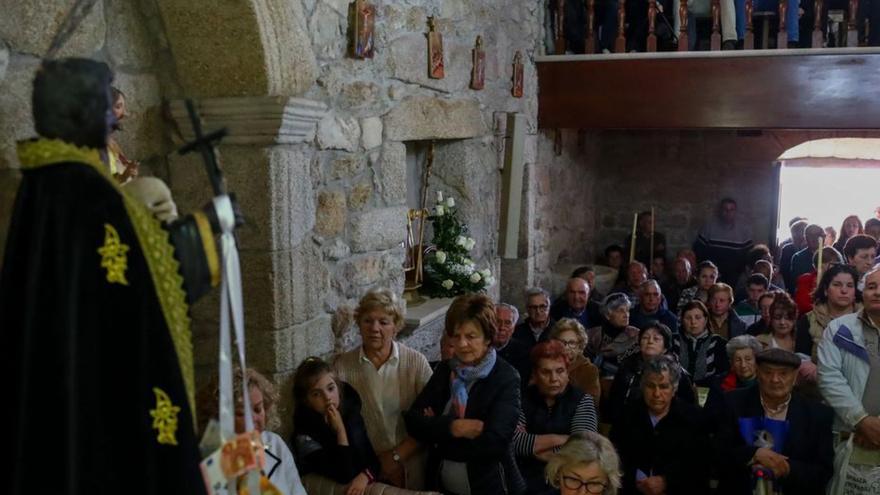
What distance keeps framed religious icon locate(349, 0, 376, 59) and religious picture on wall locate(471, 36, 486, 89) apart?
5.64ft

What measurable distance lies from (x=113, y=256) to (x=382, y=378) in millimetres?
2108

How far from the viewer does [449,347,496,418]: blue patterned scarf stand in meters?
3.25

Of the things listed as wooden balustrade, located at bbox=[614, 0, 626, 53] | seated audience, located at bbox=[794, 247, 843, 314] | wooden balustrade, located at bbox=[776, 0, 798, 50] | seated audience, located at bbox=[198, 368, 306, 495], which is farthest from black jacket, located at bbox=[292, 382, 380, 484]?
wooden balustrade, located at bbox=[776, 0, 798, 50]

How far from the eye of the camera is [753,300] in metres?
5.84

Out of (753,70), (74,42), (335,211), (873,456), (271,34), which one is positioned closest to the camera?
(74,42)

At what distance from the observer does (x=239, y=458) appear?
172cm

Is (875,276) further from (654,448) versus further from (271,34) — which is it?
(271,34)

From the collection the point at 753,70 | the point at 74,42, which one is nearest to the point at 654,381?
the point at 74,42

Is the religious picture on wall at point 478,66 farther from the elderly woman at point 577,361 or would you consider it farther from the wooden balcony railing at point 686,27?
the elderly woman at point 577,361

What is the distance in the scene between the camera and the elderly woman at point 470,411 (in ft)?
10.3

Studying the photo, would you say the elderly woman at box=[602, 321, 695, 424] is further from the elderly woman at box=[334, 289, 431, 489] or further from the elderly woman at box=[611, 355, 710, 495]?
the elderly woman at box=[334, 289, 431, 489]

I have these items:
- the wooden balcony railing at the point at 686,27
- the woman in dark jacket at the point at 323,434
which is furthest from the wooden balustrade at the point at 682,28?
the woman in dark jacket at the point at 323,434

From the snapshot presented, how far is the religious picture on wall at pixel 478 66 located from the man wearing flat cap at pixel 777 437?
2.78m

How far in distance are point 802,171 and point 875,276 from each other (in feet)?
22.1
